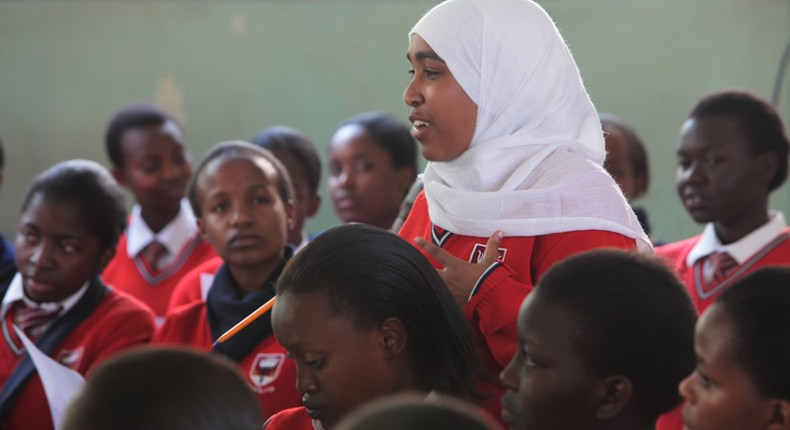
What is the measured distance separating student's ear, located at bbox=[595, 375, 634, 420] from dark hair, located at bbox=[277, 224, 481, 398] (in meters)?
0.28

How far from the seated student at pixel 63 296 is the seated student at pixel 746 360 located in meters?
1.84

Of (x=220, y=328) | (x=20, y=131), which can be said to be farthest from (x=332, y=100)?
(x=220, y=328)

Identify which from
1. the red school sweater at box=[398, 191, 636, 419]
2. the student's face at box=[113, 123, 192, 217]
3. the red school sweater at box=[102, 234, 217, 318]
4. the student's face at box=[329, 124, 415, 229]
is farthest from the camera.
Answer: the student's face at box=[113, 123, 192, 217]

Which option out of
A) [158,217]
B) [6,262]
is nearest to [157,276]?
[158,217]

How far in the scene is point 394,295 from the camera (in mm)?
1855

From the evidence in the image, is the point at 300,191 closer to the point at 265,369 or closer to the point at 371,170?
the point at 371,170

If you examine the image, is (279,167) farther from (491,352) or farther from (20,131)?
(20,131)

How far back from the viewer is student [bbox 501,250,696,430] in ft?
5.42

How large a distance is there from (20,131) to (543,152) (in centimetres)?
388

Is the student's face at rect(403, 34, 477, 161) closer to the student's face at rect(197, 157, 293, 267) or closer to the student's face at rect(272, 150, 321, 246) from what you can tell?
the student's face at rect(197, 157, 293, 267)

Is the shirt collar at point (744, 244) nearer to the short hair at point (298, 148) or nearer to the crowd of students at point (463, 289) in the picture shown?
the crowd of students at point (463, 289)

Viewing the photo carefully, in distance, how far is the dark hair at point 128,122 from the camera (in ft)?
14.6

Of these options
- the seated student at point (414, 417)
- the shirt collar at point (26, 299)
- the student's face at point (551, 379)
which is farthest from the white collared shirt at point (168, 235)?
the seated student at point (414, 417)

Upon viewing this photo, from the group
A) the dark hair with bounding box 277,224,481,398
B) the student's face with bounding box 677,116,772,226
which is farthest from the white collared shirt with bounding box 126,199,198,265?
the dark hair with bounding box 277,224,481,398
